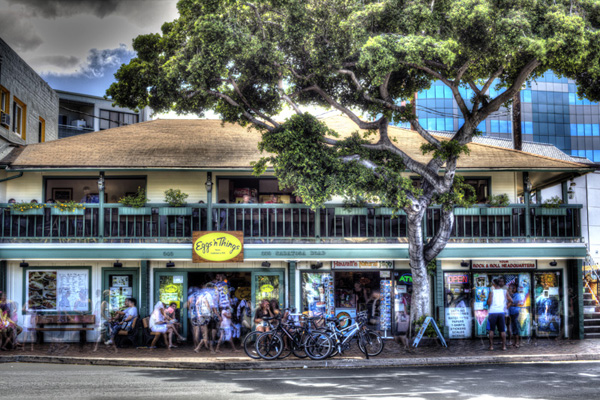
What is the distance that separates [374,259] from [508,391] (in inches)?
311

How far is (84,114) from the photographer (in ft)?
162

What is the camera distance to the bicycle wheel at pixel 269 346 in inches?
549

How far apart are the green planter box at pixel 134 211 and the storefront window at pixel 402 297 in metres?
7.21

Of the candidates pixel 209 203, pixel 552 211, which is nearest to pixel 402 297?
pixel 552 211

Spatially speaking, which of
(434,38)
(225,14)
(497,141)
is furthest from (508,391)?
(497,141)

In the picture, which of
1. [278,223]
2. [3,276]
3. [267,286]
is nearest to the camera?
[3,276]

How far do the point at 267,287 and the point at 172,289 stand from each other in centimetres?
267

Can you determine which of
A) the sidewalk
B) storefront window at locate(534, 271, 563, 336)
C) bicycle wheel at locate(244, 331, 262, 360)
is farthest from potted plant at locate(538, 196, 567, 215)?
bicycle wheel at locate(244, 331, 262, 360)

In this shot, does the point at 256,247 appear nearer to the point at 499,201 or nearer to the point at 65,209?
the point at 65,209

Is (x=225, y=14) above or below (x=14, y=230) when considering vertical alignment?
above

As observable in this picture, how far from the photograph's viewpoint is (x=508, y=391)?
9.66 meters

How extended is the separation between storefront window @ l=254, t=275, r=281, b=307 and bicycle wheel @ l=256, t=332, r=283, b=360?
12.0 ft

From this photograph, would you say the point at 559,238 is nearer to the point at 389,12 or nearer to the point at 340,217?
the point at 340,217

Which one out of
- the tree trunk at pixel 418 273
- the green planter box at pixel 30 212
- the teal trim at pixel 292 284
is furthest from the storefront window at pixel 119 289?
the tree trunk at pixel 418 273
